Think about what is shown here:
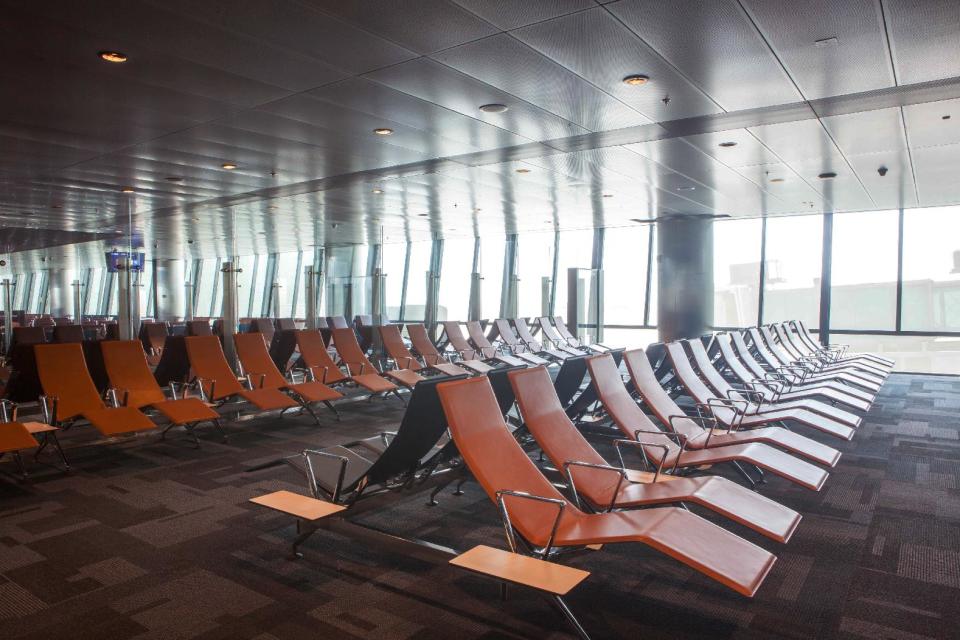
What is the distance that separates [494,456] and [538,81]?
3.24 meters

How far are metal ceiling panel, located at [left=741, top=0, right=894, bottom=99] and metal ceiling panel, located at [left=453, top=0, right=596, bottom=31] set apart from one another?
0.99 meters

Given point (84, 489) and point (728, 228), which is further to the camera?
point (728, 228)

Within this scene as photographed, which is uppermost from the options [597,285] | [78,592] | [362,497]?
[597,285]

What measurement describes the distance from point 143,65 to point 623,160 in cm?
525

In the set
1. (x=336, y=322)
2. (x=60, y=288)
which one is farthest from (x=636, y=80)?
(x=60, y=288)

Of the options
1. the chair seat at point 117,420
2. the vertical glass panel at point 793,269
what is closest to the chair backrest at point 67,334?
the chair seat at point 117,420

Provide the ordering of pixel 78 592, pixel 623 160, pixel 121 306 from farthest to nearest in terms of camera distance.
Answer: pixel 121 306 < pixel 623 160 < pixel 78 592

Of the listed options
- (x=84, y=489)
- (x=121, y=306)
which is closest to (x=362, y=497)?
(x=84, y=489)

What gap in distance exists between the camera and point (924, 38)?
4.29 meters

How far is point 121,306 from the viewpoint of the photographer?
1082 centimetres

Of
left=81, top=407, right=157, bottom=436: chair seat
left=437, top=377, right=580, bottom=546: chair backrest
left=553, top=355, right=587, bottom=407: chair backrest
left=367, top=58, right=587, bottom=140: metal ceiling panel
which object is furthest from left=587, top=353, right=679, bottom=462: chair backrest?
left=81, top=407, right=157, bottom=436: chair seat

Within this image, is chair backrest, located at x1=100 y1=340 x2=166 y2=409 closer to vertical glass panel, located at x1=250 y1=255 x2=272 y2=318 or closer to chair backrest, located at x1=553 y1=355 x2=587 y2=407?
chair backrest, located at x1=553 y1=355 x2=587 y2=407

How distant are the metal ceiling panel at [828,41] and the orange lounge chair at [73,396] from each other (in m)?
5.25

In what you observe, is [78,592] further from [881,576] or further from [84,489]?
[881,576]
